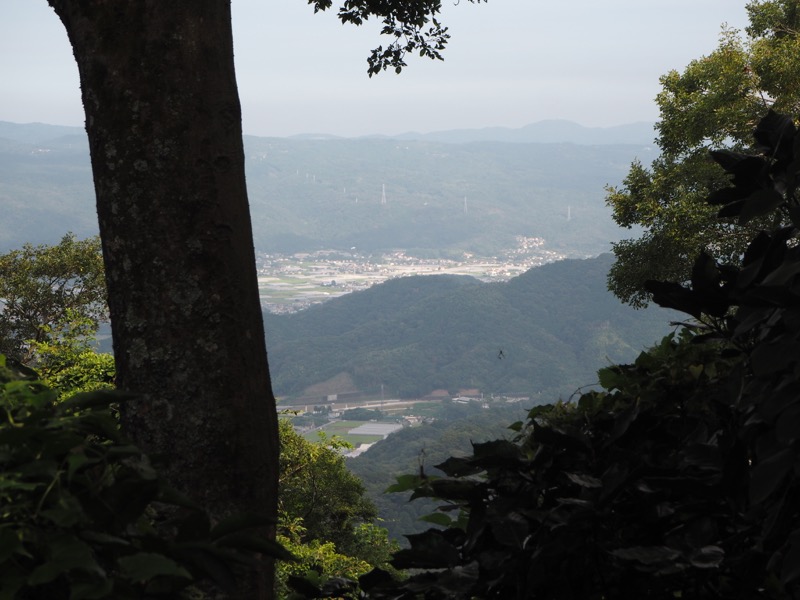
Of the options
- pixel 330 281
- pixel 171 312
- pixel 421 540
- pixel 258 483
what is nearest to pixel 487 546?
pixel 421 540

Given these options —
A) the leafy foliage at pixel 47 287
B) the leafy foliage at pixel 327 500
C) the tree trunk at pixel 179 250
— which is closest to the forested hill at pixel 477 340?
the leafy foliage at pixel 47 287

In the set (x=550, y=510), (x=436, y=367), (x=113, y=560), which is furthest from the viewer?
(x=436, y=367)

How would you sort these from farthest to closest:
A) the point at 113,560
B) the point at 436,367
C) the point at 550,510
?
1. the point at 436,367
2. the point at 550,510
3. the point at 113,560

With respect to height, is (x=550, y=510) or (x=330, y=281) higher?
(x=550, y=510)

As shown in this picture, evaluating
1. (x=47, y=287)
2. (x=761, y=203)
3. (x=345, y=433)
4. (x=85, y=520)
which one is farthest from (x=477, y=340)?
(x=85, y=520)

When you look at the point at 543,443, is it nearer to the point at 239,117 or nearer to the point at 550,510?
the point at 550,510

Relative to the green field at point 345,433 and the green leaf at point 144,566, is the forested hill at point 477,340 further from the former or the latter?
the green leaf at point 144,566
